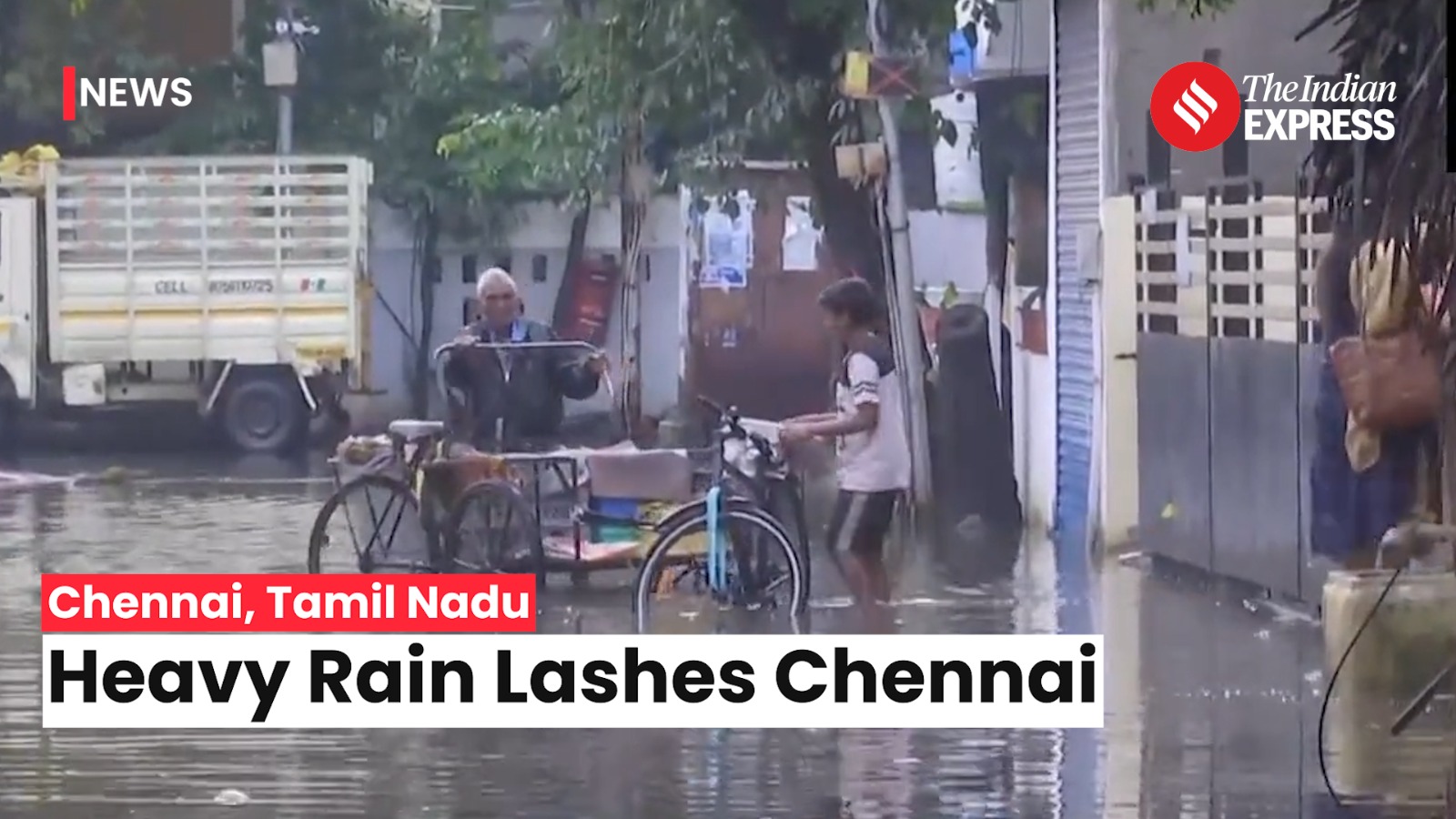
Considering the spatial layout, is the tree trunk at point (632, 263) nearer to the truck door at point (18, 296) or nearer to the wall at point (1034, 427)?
the wall at point (1034, 427)

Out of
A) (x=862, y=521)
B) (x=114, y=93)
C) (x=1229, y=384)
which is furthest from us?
(x=1229, y=384)

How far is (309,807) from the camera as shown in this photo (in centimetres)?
459

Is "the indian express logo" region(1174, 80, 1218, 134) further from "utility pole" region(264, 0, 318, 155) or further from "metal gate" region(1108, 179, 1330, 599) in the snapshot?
"utility pole" region(264, 0, 318, 155)

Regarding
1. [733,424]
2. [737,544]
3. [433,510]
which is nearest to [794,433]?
[733,424]

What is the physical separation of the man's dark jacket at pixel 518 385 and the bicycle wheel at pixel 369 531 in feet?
0.62

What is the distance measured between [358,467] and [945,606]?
3.65 feet

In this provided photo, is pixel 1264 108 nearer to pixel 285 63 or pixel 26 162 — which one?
pixel 285 63

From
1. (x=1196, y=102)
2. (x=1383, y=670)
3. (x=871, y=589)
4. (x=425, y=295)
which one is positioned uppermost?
(x=1196, y=102)

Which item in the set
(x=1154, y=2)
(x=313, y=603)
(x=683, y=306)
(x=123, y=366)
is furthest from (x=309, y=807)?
(x=1154, y=2)

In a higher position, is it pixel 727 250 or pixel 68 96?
pixel 68 96

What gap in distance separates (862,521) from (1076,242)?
66cm

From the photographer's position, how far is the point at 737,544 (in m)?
4.52

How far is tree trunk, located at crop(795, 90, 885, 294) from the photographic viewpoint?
175 inches

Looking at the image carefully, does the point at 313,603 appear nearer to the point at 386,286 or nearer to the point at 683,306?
the point at 386,286
